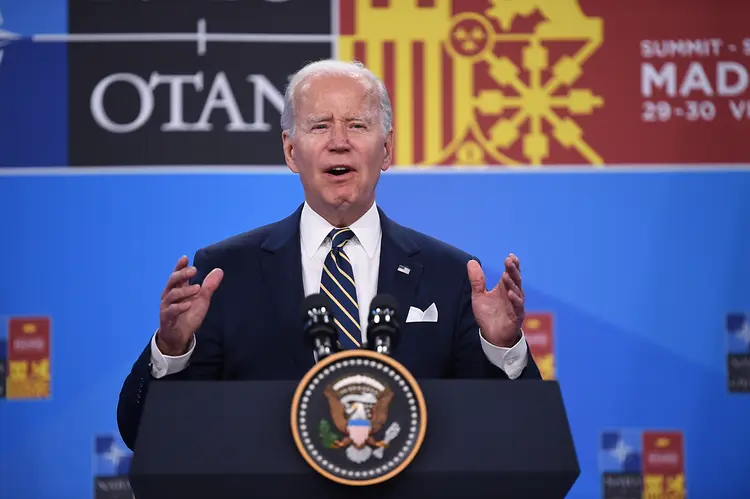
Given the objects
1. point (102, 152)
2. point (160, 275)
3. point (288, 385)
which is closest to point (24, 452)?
point (160, 275)

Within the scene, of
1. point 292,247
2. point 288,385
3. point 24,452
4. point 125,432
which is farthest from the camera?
point 24,452

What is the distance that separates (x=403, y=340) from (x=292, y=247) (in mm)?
363

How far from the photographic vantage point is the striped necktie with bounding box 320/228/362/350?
7.26 feet

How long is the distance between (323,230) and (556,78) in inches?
77.9

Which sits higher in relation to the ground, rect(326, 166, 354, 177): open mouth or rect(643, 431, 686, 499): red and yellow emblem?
rect(326, 166, 354, 177): open mouth

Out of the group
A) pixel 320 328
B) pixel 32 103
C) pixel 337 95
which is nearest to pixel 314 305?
pixel 320 328

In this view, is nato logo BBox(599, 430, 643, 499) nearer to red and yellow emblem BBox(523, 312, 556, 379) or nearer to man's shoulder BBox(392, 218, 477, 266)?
red and yellow emblem BBox(523, 312, 556, 379)

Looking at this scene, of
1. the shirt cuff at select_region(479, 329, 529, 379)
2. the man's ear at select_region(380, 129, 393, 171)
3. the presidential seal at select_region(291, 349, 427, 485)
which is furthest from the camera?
the man's ear at select_region(380, 129, 393, 171)

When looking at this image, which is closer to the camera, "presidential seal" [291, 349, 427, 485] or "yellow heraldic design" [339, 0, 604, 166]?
"presidential seal" [291, 349, 427, 485]

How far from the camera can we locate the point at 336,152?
2.29 m

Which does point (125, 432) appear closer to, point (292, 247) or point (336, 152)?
point (292, 247)

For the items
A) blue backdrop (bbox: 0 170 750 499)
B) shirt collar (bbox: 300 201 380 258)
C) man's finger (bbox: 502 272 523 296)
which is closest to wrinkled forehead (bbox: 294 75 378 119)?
shirt collar (bbox: 300 201 380 258)

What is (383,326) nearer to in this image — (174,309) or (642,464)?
(174,309)

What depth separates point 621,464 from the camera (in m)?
3.99
